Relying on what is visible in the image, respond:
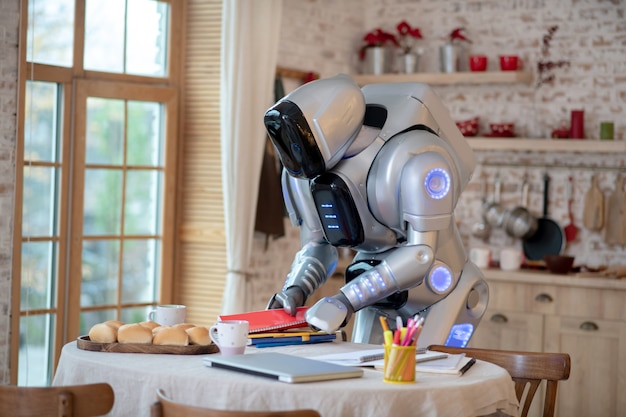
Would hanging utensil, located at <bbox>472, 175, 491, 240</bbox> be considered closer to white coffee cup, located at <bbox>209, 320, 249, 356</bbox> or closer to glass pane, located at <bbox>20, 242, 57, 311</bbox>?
glass pane, located at <bbox>20, 242, 57, 311</bbox>

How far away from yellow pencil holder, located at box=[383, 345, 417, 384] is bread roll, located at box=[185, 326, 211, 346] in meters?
0.68

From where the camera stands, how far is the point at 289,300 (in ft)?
11.6

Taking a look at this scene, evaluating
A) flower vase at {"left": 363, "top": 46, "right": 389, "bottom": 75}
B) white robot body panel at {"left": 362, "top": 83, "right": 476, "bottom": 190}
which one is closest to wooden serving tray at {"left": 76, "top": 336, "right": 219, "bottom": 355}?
white robot body panel at {"left": 362, "top": 83, "right": 476, "bottom": 190}

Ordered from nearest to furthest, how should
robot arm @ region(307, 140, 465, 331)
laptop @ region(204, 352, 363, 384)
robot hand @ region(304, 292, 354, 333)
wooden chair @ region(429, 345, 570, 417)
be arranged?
laptop @ region(204, 352, 363, 384) → wooden chair @ region(429, 345, 570, 417) → robot hand @ region(304, 292, 354, 333) → robot arm @ region(307, 140, 465, 331)

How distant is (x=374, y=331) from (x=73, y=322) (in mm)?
2196

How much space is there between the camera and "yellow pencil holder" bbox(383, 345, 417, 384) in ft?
8.55

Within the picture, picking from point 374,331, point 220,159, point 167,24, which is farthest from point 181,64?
point 374,331

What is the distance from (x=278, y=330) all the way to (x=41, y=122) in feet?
8.58

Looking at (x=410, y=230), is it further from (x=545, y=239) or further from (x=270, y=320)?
(x=545, y=239)

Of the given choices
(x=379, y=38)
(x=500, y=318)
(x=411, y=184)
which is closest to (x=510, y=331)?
(x=500, y=318)

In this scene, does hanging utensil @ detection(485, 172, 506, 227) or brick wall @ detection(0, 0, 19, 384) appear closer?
brick wall @ detection(0, 0, 19, 384)

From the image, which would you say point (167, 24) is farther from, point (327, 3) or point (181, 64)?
point (327, 3)

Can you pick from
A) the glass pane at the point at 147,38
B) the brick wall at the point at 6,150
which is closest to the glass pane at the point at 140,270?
the brick wall at the point at 6,150

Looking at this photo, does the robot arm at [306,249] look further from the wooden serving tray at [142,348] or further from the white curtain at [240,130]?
the white curtain at [240,130]
